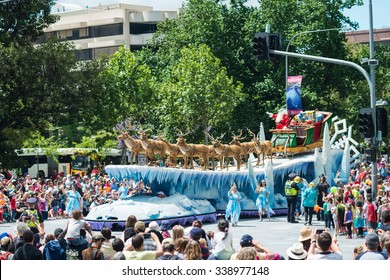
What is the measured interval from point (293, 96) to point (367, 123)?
1764 centimetres

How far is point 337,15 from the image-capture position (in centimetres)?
6191

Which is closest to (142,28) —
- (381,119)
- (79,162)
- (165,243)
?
(79,162)

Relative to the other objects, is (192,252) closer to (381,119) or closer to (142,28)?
(381,119)

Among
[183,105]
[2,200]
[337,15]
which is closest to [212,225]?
[2,200]

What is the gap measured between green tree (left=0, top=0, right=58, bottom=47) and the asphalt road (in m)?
14.3

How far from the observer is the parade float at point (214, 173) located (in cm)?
3127

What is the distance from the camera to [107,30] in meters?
92.7

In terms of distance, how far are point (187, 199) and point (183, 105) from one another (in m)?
23.2

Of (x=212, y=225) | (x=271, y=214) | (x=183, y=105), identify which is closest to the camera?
(x=212, y=225)

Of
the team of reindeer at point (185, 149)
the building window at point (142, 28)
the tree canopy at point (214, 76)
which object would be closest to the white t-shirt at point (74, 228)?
the team of reindeer at point (185, 149)

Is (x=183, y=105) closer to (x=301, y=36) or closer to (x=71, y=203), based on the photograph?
(x=301, y=36)

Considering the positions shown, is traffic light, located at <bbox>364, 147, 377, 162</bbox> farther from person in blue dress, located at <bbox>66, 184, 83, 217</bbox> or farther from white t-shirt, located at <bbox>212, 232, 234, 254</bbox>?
white t-shirt, located at <bbox>212, 232, 234, 254</bbox>

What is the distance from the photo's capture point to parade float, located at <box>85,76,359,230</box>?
31.3 meters

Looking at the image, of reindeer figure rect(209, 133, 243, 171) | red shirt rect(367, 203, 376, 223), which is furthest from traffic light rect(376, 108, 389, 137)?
reindeer figure rect(209, 133, 243, 171)
